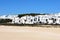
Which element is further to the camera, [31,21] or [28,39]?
[31,21]

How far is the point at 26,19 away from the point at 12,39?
24.7 m

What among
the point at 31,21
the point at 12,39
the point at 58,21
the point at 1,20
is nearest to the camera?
the point at 12,39

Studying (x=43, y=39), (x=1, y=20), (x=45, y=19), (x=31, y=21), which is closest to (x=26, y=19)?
(x=31, y=21)

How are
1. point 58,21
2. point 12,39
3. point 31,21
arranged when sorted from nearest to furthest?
point 12,39, point 58,21, point 31,21

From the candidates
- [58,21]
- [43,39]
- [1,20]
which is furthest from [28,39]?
[1,20]

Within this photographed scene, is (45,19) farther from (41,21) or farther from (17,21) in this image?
(17,21)

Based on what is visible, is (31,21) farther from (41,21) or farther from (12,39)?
(12,39)

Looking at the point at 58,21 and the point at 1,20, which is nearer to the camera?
the point at 58,21

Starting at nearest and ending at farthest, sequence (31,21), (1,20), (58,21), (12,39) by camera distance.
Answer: (12,39) < (58,21) < (31,21) < (1,20)

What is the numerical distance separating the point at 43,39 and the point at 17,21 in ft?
79.9

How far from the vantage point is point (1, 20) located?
1534 inches

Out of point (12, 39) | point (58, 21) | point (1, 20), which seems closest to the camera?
point (12, 39)

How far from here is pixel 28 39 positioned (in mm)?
10812

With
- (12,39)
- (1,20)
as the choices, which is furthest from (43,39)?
(1,20)
